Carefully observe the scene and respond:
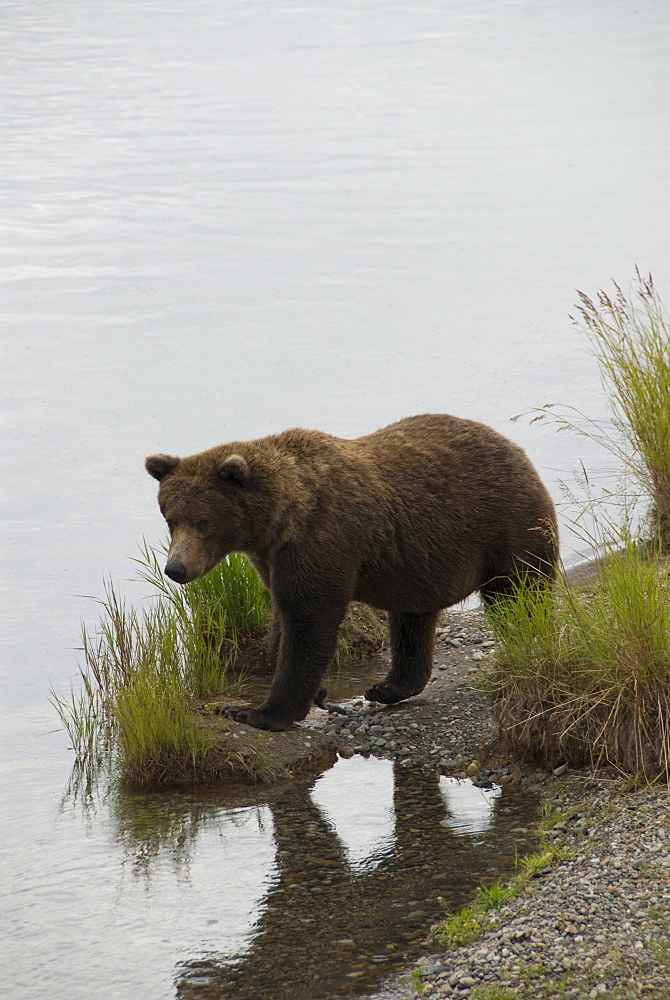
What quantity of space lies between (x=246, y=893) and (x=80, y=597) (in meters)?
4.68

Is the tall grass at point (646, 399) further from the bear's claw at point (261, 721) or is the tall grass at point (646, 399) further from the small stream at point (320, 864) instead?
the bear's claw at point (261, 721)

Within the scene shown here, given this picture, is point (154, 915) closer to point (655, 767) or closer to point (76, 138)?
point (655, 767)

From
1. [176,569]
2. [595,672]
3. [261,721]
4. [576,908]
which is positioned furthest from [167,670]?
[576,908]

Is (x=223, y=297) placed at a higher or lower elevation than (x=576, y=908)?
higher

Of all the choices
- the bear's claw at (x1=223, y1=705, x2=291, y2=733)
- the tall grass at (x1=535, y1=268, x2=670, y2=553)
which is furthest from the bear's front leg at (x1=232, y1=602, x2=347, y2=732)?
the tall grass at (x1=535, y1=268, x2=670, y2=553)

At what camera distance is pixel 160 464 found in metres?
6.35

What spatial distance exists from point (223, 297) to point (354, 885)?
1251 centimetres

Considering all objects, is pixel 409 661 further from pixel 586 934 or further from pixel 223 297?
pixel 223 297

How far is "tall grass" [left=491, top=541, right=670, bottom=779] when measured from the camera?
5.67 metres

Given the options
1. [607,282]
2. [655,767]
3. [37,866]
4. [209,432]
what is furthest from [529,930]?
[607,282]

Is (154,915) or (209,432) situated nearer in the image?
(154,915)

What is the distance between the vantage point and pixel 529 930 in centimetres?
456

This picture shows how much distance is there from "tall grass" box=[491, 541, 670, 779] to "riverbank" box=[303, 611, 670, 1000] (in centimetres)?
15

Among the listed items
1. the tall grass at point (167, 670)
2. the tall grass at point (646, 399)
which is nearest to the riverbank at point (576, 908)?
the tall grass at point (167, 670)
